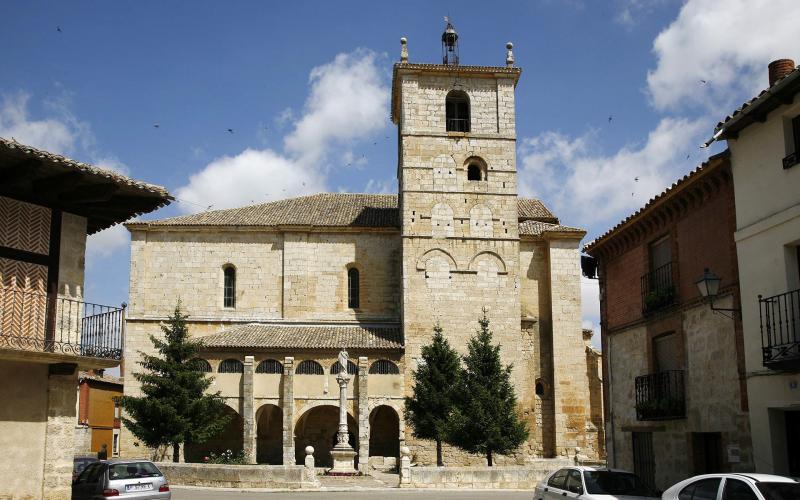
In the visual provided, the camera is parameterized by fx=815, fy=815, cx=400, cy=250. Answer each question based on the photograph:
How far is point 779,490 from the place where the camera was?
9.98 meters

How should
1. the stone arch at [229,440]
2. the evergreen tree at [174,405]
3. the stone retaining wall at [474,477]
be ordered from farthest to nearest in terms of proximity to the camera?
the stone arch at [229,440], the evergreen tree at [174,405], the stone retaining wall at [474,477]

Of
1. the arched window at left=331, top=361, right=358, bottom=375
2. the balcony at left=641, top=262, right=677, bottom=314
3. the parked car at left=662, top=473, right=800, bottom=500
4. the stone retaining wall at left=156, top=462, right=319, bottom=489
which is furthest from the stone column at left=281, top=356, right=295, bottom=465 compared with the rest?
the parked car at left=662, top=473, right=800, bottom=500

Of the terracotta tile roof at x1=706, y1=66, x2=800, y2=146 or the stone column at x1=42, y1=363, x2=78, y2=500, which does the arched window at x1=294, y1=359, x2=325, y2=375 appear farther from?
the terracotta tile roof at x1=706, y1=66, x2=800, y2=146

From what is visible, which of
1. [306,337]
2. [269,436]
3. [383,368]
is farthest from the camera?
[269,436]

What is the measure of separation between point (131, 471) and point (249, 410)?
20.1m

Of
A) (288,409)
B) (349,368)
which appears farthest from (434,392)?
(288,409)

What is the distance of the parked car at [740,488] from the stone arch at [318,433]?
28.0 metres

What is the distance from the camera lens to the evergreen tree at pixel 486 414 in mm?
29625

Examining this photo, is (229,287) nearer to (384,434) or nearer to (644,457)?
(384,434)

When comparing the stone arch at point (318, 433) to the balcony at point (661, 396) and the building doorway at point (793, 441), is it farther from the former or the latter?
the building doorway at point (793, 441)

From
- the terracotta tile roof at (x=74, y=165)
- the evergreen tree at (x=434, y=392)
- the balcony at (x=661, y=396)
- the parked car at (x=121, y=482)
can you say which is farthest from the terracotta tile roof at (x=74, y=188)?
the evergreen tree at (x=434, y=392)

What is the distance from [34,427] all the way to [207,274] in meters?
25.8

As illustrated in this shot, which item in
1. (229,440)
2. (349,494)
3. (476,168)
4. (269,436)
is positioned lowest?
(349,494)

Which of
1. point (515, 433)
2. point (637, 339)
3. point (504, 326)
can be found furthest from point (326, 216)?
point (637, 339)
